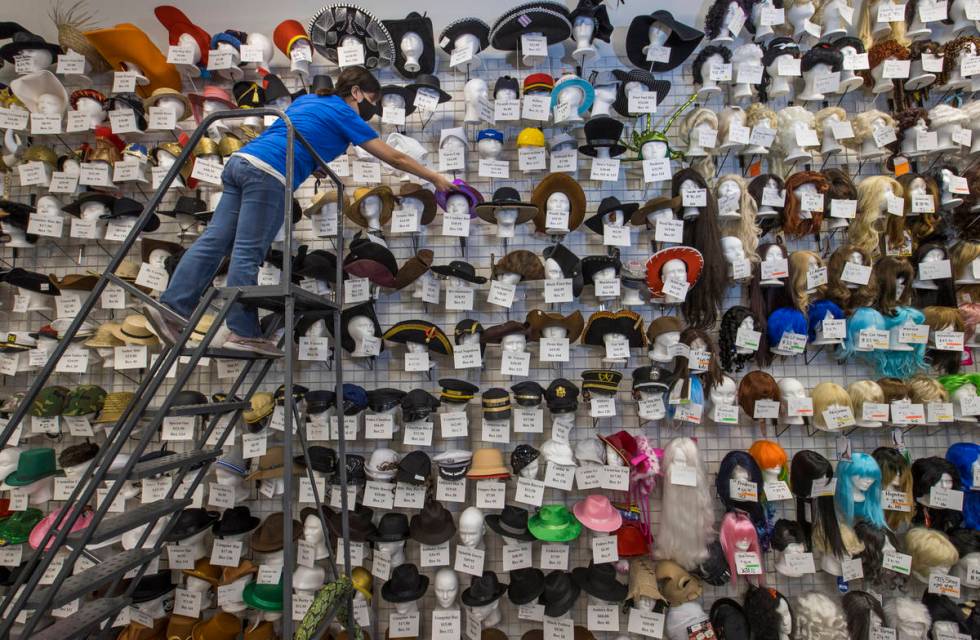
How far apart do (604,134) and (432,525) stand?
2.70 meters

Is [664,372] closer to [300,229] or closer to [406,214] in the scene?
[406,214]

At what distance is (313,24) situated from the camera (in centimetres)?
313

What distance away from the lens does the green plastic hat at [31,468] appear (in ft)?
9.89

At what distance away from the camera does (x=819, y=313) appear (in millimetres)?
3072

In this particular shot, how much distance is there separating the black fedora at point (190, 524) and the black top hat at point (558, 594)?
216cm

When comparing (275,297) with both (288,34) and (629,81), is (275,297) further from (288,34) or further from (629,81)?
(629,81)

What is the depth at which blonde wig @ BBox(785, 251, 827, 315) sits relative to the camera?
3.09m

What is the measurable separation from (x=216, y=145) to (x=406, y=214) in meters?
1.37

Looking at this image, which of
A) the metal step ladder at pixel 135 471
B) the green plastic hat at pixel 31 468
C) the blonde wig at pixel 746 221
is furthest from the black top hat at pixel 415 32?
the green plastic hat at pixel 31 468

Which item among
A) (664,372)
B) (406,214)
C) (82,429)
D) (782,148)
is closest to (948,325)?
(782,148)

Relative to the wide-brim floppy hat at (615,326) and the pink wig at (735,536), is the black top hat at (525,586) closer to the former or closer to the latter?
the pink wig at (735,536)

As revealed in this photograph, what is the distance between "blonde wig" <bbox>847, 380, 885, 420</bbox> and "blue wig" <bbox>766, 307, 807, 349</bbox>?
0.51 meters

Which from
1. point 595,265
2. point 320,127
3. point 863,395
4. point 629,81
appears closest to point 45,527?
point 320,127

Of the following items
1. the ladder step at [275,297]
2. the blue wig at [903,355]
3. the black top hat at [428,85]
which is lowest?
the blue wig at [903,355]
